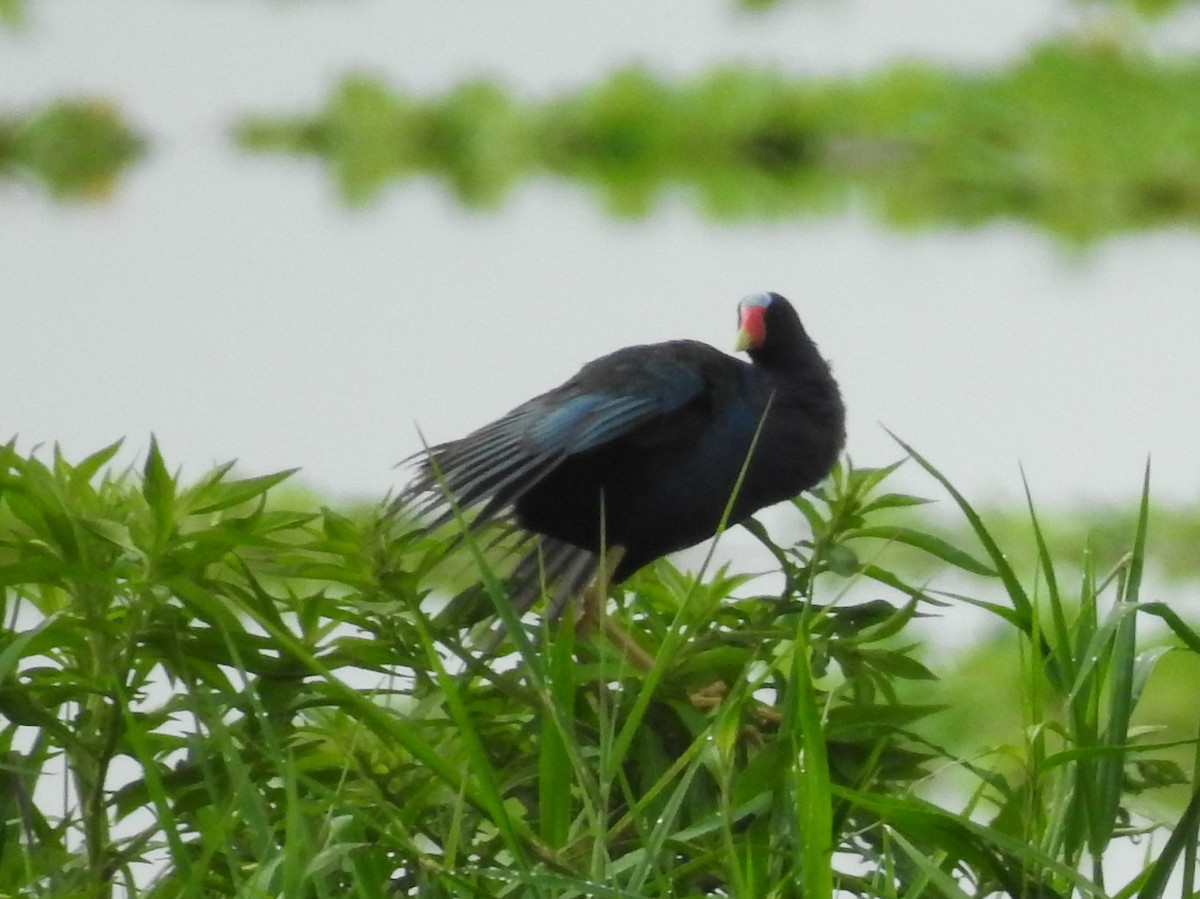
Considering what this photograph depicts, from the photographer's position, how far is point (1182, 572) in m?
4.08

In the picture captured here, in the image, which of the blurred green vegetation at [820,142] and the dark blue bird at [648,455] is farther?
the blurred green vegetation at [820,142]

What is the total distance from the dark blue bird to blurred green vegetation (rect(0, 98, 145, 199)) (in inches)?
187

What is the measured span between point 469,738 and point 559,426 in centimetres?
56

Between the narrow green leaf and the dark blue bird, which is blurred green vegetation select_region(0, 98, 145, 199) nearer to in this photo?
the dark blue bird

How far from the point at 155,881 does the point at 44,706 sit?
11 cm

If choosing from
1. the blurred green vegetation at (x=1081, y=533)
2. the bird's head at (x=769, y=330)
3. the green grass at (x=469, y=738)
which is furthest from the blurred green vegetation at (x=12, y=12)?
the green grass at (x=469, y=738)

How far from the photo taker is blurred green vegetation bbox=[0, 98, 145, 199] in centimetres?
616

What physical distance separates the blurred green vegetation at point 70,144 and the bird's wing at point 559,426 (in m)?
4.79

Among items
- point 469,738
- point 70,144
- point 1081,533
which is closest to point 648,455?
point 469,738

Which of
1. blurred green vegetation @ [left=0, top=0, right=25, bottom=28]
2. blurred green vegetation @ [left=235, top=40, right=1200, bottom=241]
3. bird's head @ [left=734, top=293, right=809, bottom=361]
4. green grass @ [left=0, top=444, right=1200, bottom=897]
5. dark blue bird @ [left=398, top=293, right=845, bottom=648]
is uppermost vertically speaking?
blurred green vegetation @ [left=0, top=0, right=25, bottom=28]

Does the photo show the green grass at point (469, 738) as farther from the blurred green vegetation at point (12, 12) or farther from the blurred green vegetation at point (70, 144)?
the blurred green vegetation at point (70, 144)

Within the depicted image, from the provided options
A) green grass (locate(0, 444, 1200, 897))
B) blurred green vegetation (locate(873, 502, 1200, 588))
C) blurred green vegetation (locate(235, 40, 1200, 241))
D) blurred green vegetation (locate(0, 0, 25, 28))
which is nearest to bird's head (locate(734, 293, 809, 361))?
green grass (locate(0, 444, 1200, 897))

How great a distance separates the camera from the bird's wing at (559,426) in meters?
1.42

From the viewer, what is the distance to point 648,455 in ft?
5.25
